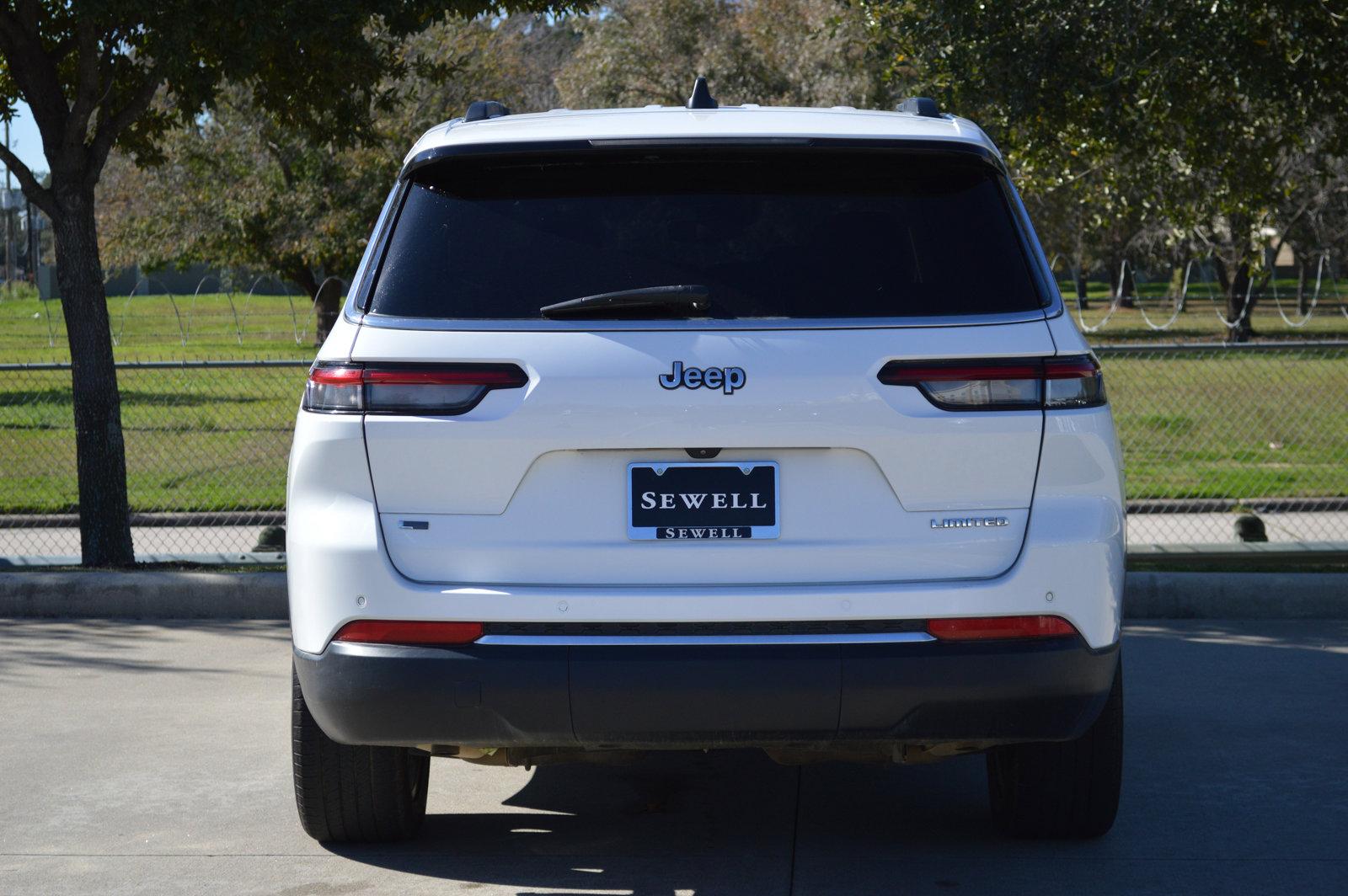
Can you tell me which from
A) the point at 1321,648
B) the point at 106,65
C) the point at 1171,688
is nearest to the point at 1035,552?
the point at 1171,688

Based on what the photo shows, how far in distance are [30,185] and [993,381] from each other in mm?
6703

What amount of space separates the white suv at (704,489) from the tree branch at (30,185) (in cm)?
555

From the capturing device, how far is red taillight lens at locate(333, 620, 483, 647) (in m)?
3.68

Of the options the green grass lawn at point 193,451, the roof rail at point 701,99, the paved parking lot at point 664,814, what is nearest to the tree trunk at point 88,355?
the paved parking lot at point 664,814

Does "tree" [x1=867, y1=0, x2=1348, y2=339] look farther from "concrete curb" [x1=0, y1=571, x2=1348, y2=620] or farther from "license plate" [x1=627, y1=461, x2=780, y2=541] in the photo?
"license plate" [x1=627, y1=461, x2=780, y2=541]

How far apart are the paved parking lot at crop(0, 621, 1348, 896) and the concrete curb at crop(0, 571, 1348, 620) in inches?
48.6

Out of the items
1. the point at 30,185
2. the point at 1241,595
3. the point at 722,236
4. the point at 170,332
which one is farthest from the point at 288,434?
the point at 170,332

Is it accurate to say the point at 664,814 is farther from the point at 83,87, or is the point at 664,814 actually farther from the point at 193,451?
the point at 193,451

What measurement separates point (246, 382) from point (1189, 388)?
8.97 meters

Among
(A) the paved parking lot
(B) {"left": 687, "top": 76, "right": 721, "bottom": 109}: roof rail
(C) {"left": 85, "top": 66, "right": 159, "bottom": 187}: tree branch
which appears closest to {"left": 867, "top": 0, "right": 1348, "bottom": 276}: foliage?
(A) the paved parking lot

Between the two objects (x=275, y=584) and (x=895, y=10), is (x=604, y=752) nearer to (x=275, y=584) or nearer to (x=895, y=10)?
(x=275, y=584)

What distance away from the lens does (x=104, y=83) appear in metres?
8.88

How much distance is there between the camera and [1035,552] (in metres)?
3.72

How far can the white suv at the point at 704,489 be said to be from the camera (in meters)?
3.66
